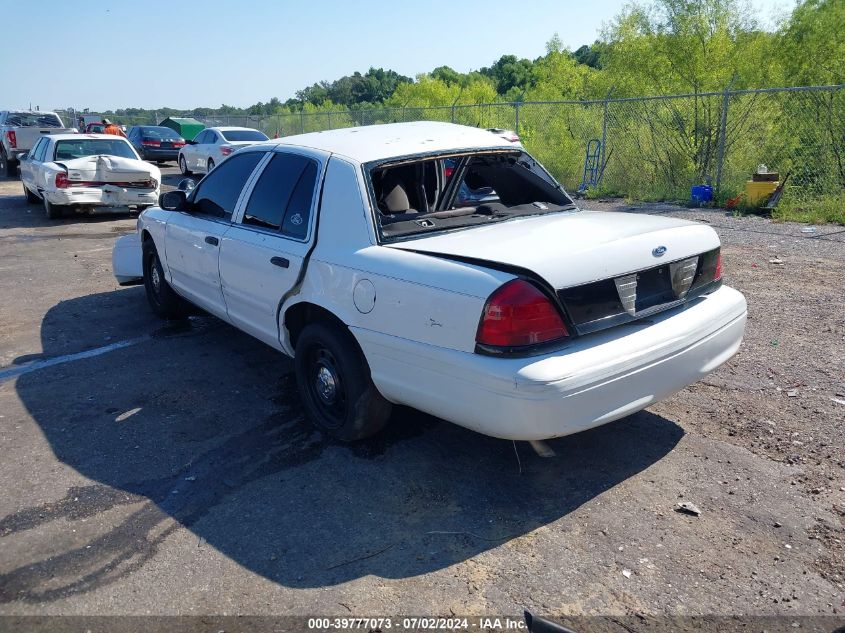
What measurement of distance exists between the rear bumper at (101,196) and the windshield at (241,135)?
7.27m

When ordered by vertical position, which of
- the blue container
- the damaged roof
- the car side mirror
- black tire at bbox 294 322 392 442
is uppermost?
the damaged roof

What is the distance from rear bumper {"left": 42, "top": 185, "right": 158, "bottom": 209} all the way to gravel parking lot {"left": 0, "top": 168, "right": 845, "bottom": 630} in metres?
8.30

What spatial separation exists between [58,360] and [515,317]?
14.1ft

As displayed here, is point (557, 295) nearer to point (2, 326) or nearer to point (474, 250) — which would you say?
point (474, 250)

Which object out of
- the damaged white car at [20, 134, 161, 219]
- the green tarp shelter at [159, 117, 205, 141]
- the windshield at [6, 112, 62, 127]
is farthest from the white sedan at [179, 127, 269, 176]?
the green tarp shelter at [159, 117, 205, 141]

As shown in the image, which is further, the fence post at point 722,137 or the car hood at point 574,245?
the fence post at point 722,137

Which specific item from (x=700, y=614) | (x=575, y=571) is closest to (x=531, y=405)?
(x=575, y=571)

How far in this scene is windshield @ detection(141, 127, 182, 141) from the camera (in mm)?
25672

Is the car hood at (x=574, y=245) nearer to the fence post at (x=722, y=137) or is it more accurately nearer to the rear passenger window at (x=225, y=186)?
the rear passenger window at (x=225, y=186)

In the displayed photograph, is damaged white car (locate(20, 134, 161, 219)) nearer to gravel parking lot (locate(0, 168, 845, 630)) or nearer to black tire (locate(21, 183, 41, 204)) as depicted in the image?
black tire (locate(21, 183, 41, 204))

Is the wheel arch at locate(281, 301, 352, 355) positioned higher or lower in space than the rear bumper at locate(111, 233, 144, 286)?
higher

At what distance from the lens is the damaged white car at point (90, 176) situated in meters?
12.7

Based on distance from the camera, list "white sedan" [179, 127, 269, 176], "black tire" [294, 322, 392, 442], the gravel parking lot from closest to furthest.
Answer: the gravel parking lot → "black tire" [294, 322, 392, 442] → "white sedan" [179, 127, 269, 176]

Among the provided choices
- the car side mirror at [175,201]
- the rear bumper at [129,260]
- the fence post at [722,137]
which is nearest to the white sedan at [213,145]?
the fence post at [722,137]
